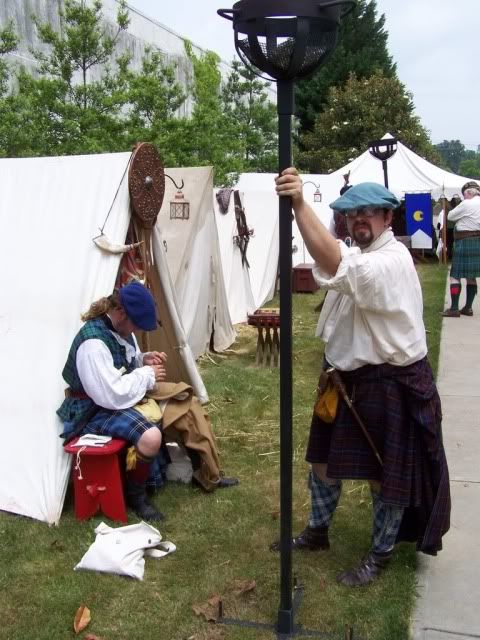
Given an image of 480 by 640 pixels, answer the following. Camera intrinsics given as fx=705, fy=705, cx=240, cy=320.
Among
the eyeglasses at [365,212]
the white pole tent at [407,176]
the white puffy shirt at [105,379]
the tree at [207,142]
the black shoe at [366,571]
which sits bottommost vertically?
the black shoe at [366,571]

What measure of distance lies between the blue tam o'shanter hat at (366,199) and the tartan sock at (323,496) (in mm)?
1324

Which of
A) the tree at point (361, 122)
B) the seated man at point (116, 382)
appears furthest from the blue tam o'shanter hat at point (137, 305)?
the tree at point (361, 122)

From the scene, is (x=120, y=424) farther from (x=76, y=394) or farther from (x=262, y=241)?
(x=262, y=241)

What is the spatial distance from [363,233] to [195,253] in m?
4.76

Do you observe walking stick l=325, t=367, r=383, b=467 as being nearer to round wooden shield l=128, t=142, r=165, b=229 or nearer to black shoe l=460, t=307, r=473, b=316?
round wooden shield l=128, t=142, r=165, b=229

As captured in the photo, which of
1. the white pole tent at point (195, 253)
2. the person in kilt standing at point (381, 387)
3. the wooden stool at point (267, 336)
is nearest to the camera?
the person in kilt standing at point (381, 387)

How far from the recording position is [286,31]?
2379mm

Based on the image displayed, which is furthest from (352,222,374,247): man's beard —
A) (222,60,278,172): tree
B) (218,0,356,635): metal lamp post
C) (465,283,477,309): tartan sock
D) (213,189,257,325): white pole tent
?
(222,60,278,172): tree

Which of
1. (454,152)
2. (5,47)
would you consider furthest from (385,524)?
(454,152)

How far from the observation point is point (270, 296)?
1157cm

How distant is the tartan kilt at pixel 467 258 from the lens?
9680 mm

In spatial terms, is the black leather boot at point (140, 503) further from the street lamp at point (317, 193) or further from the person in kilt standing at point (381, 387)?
the street lamp at point (317, 193)

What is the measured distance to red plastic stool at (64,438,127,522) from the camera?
3.80m

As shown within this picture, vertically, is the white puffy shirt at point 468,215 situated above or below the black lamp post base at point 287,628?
above
